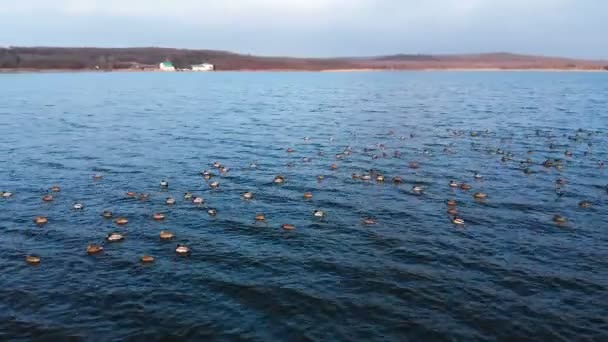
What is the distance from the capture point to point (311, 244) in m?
24.2

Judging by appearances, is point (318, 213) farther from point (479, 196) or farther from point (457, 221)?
point (479, 196)

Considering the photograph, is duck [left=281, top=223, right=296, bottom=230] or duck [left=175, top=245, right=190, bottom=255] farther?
duck [left=281, top=223, right=296, bottom=230]

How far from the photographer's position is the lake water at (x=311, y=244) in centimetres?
1759

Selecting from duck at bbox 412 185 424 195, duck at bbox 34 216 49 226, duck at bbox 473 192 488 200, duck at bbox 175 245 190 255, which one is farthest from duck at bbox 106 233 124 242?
duck at bbox 473 192 488 200

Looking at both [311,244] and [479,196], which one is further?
[479,196]

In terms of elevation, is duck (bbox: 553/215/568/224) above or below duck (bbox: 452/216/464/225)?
above

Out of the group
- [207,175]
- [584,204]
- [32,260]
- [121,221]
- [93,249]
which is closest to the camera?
[32,260]

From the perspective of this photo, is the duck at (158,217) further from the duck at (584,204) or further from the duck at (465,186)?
the duck at (584,204)

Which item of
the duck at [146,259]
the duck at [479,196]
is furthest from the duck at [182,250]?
the duck at [479,196]

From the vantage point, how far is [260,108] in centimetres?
8844

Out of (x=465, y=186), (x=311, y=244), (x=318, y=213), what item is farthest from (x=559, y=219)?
(x=311, y=244)

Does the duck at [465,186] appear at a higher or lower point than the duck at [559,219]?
higher

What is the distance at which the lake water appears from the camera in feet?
57.7

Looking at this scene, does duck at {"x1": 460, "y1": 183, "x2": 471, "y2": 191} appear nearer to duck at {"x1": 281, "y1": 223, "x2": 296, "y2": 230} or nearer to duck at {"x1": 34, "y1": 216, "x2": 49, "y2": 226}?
duck at {"x1": 281, "y1": 223, "x2": 296, "y2": 230}
